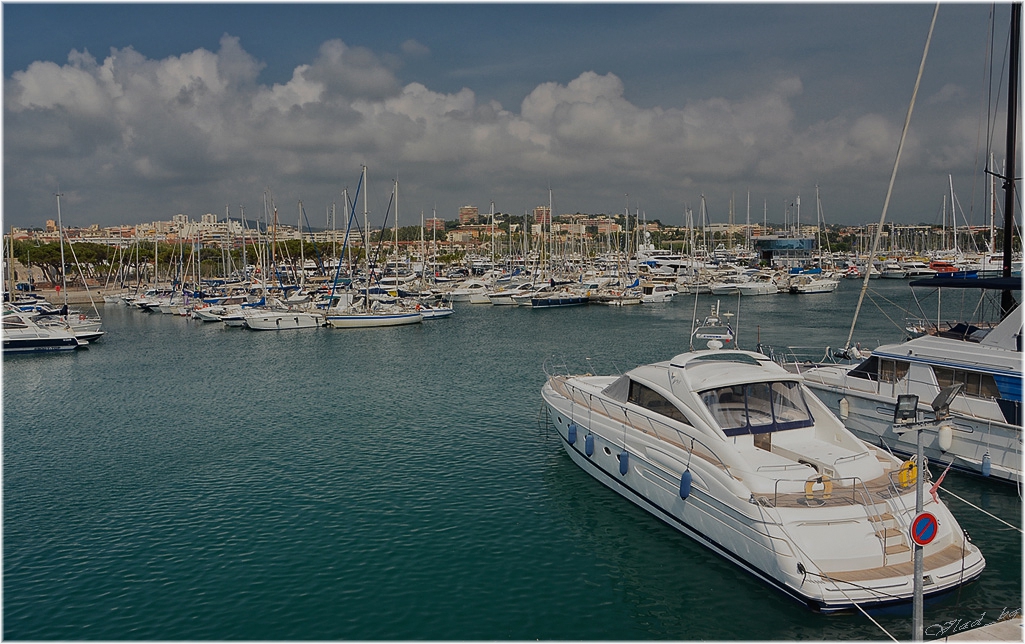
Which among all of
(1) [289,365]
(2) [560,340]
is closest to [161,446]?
(1) [289,365]

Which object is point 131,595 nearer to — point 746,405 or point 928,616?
point 746,405

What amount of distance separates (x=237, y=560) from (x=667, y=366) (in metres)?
11.4

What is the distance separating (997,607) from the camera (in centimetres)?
1266

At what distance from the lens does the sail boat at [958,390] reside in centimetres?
1841

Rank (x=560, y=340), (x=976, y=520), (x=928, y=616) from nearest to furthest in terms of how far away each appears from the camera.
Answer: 1. (x=928, y=616)
2. (x=976, y=520)
3. (x=560, y=340)

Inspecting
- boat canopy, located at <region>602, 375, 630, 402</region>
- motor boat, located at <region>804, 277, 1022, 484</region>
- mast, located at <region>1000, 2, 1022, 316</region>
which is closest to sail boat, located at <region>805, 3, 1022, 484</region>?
motor boat, located at <region>804, 277, 1022, 484</region>

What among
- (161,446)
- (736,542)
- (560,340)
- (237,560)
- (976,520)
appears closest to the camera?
(736,542)

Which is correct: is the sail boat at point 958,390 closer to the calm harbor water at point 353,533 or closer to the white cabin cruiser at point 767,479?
the calm harbor water at point 353,533

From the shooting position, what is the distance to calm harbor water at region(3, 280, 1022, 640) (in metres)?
13.0

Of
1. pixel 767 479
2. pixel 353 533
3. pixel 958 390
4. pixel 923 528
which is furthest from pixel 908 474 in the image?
pixel 353 533

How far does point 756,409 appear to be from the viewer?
16344 mm

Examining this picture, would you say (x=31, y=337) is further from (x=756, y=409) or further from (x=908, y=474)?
(x=908, y=474)

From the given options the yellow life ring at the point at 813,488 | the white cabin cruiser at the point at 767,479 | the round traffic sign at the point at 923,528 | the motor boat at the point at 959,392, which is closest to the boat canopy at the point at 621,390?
the white cabin cruiser at the point at 767,479

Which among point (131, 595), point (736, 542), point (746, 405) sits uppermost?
point (746, 405)
